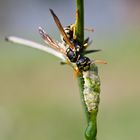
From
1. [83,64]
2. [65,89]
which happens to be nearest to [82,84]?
[83,64]

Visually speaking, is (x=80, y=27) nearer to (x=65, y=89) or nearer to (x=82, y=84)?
(x=82, y=84)

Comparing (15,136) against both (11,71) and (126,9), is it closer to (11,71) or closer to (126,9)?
(11,71)

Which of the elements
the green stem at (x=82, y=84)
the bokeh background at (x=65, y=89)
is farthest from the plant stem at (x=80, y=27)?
the bokeh background at (x=65, y=89)

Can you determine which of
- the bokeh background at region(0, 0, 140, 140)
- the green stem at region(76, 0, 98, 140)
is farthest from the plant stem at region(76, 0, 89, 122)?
the bokeh background at region(0, 0, 140, 140)

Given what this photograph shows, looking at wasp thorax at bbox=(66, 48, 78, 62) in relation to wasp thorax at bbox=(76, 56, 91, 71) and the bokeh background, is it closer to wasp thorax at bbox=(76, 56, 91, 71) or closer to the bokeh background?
wasp thorax at bbox=(76, 56, 91, 71)

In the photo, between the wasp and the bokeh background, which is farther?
the bokeh background

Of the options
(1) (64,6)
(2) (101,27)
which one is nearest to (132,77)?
Answer: (2) (101,27)

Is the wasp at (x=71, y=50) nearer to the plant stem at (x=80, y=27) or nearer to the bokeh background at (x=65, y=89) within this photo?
the plant stem at (x=80, y=27)
